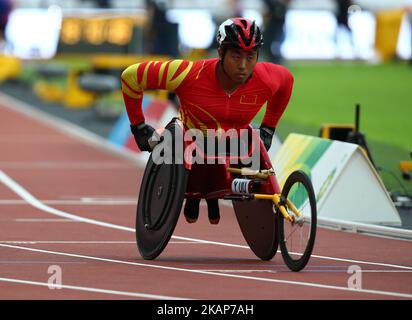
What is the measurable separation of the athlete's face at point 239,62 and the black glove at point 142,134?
86 cm

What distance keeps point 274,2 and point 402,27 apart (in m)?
6.42

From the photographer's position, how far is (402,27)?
50625 millimetres

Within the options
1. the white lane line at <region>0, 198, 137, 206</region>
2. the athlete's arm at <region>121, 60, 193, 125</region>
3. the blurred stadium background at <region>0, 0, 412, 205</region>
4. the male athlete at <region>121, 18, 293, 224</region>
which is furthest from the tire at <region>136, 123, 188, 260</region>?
the blurred stadium background at <region>0, 0, 412, 205</region>

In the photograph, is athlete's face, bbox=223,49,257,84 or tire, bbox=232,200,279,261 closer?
athlete's face, bbox=223,49,257,84

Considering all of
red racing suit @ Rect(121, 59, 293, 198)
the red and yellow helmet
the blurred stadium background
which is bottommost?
red racing suit @ Rect(121, 59, 293, 198)

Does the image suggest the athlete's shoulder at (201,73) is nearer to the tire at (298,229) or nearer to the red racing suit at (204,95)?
the red racing suit at (204,95)

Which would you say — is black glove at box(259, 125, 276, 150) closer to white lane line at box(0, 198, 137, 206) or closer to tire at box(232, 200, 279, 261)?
tire at box(232, 200, 279, 261)

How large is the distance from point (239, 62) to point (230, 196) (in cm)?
110

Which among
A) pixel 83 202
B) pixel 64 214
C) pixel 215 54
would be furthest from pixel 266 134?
pixel 215 54

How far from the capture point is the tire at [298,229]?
11.5 metres

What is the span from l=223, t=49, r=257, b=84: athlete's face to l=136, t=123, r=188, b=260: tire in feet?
2.79

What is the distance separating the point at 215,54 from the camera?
4438 cm

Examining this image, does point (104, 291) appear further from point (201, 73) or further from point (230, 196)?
point (201, 73)

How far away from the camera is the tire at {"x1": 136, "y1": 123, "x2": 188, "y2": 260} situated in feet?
39.9
